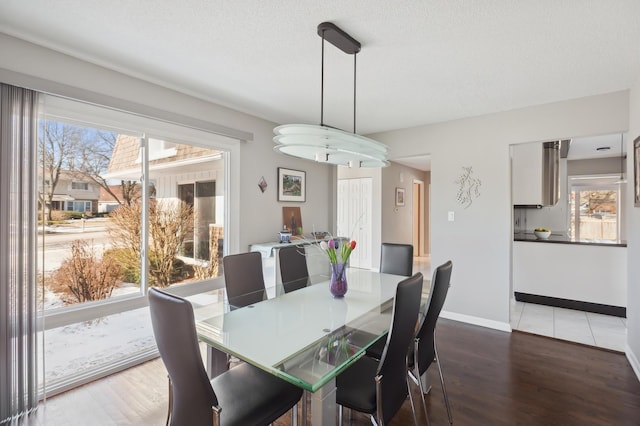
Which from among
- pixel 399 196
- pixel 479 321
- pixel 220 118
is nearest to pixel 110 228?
pixel 220 118

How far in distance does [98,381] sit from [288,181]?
2.74 m

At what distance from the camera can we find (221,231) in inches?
136

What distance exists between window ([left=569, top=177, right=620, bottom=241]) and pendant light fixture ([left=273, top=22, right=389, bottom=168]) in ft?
21.7

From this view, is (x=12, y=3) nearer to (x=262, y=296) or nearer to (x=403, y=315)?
(x=262, y=296)

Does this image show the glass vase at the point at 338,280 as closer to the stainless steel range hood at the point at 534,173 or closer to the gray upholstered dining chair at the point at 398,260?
the gray upholstered dining chair at the point at 398,260

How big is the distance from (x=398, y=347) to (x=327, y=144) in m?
1.16

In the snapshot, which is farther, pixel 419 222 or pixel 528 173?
pixel 419 222

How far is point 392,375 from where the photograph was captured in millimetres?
1494

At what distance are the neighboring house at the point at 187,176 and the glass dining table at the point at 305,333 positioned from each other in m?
1.26

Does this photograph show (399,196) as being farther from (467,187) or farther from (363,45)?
(363,45)

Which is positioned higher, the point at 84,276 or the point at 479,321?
the point at 84,276

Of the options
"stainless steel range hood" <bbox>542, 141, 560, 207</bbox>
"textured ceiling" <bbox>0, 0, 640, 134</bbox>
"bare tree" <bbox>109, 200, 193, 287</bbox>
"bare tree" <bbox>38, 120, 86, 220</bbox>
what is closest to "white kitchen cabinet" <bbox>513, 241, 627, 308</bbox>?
"stainless steel range hood" <bbox>542, 141, 560, 207</bbox>

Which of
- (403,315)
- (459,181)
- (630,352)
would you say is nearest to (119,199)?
(403,315)

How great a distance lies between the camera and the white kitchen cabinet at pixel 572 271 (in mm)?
3834
